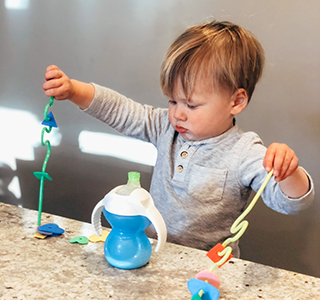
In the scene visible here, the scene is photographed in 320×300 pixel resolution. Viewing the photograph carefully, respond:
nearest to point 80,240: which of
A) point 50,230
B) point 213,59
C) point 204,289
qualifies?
point 50,230

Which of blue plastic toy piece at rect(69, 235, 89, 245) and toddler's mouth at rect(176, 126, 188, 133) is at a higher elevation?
toddler's mouth at rect(176, 126, 188, 133)

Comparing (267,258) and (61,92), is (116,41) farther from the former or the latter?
(267,258)

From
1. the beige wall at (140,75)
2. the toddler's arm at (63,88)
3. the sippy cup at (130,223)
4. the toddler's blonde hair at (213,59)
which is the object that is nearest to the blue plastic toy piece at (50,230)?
the sippy cup at (130,223)

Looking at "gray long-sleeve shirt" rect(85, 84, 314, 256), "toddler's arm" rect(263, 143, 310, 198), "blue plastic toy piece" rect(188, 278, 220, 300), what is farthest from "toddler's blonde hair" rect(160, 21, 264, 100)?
"blue plastic toy piece" rect(188, 278, 220, 300)

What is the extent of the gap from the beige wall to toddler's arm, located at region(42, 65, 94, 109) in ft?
1.44

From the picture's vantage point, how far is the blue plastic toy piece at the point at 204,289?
18.4 inches

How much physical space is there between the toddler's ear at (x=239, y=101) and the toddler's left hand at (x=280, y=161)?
29cm

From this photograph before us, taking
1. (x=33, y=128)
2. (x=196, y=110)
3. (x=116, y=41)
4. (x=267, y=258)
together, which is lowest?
(x=267, y=258)

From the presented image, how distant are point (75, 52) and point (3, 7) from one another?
12.9 inches

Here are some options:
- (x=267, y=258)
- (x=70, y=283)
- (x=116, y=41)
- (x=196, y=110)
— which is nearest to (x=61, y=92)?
(x=196, y=110)

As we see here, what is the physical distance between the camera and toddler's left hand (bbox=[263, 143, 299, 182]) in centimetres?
55

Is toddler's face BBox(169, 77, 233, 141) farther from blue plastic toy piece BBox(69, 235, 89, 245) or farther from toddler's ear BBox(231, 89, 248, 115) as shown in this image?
blue plastic toy piece BBox(69, 235, 89, 245)

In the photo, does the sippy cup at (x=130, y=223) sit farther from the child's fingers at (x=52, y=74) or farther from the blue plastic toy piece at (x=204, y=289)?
the child's fingers at (x=52, y=74)

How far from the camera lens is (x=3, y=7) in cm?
137
